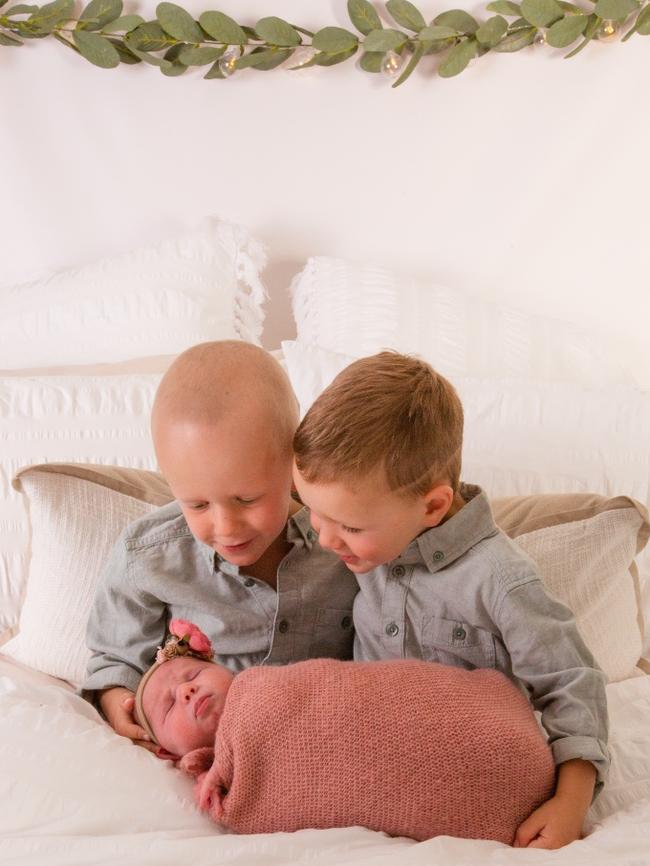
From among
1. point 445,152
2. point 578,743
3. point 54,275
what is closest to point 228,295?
point 54,275

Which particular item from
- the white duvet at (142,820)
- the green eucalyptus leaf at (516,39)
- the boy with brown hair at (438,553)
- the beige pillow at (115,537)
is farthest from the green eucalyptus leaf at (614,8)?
the white duvet at (142,820)

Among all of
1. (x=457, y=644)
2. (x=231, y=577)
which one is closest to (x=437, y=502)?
(x=457, y=644)

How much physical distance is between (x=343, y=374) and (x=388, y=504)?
151 mm

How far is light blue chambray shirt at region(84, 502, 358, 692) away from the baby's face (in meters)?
0.09

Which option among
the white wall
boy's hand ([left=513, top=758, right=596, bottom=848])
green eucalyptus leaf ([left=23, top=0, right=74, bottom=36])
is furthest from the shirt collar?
green eucalyptus leaf ([left=23, top=0, right=74, bottom=36])

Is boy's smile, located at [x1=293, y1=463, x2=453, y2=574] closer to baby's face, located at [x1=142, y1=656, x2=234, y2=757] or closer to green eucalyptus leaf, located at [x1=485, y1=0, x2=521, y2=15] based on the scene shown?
baby's face, located at [x1=142, y1=656, x2=234, y2=757]

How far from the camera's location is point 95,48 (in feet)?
5.80

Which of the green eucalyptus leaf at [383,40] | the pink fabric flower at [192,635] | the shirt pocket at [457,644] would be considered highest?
the green eucalyptus leaf at [383,40]

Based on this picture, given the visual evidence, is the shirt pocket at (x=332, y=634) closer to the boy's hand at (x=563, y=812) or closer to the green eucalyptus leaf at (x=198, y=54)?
the boy's hand at (x=563, y=812)

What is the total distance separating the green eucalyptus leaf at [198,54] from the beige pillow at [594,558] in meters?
1.08

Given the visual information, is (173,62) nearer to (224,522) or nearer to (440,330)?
(440,330)

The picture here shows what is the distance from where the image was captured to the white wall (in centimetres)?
186

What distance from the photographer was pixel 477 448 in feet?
4.83

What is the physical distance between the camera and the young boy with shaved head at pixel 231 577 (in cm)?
108
